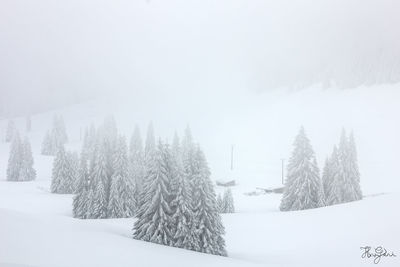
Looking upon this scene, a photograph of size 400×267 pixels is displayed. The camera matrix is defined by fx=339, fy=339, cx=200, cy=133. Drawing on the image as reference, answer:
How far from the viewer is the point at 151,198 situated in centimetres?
1858

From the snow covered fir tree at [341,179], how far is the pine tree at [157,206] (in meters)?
28.4

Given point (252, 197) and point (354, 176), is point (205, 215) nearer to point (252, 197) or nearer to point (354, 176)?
point (354, 176)

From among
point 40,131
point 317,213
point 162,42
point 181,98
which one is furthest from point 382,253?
point 162,42

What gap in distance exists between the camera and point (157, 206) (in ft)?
59.8

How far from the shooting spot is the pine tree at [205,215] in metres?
17.6

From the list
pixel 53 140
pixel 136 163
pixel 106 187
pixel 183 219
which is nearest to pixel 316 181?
pixel 106 187

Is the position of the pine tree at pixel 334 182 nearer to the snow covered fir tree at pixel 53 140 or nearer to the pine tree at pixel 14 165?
the pine tree at pixel 14 165

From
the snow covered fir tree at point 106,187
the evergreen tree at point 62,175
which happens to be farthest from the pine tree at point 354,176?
the evergreen tree at point 62,175

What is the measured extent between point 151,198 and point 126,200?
64.5 feet

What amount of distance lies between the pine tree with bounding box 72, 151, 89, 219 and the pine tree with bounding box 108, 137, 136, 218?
2.73 metres

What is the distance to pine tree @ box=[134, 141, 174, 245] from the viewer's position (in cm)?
1730

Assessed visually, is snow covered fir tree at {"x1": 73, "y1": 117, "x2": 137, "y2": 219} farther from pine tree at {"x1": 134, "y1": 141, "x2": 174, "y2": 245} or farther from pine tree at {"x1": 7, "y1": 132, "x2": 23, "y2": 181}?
pine tree at {"x1": 134, "y1": 141, "x2": 174, "y2": 245}

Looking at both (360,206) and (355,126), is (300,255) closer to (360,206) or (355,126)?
(360,206)

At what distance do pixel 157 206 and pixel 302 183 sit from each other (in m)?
26.0
